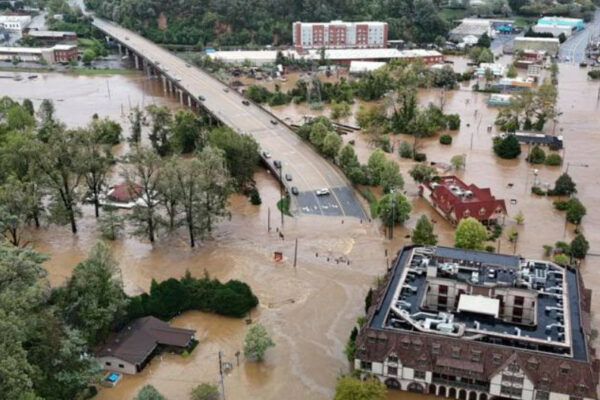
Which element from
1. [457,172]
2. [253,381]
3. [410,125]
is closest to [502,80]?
[410,125]

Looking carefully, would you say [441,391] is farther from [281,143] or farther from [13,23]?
[13,23]

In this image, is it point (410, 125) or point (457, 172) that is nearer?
point (457, 172)

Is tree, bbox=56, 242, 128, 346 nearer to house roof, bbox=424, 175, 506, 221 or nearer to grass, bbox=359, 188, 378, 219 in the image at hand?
grass, bbox=359, 188, 378, 219

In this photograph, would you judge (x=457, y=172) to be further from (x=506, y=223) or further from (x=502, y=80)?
(x=502, y=80)

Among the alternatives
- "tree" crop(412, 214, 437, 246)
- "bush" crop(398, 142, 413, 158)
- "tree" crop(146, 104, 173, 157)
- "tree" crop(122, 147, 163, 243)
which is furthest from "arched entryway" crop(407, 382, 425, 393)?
"tree" crop(146, 104, 173, 157)

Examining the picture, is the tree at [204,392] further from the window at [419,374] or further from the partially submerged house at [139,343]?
the window at [419,374]

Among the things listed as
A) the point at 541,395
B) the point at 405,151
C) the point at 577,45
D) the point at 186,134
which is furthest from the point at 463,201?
the point at 577,45
